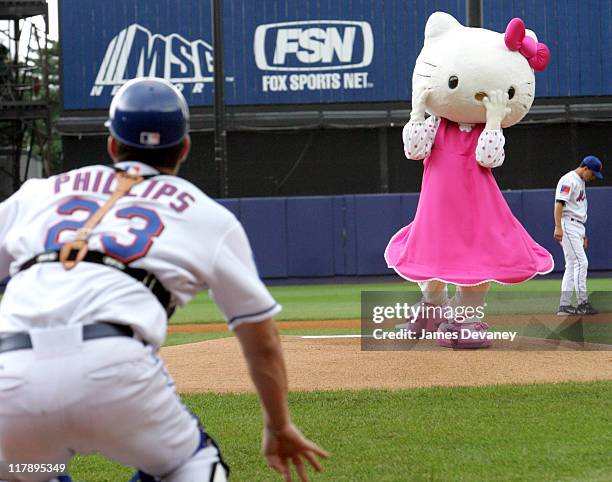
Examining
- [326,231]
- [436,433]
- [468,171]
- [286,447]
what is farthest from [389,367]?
[326,231]

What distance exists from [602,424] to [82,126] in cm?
2316

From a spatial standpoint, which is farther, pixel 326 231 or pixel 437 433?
pixel 326 231

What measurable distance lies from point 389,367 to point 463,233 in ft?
4.76

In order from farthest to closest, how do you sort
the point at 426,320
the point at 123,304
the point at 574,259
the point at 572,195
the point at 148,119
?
the point at 574,259
the point at 572,195
the point at 426,320
the point at 148,119
the point at 123,304

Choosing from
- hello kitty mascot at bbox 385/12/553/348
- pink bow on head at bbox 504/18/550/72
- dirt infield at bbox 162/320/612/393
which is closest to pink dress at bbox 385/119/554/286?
hello kitty mascot at bbox 385/12/553/348

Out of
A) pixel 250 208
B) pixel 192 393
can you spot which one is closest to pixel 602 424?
pixel 192 393

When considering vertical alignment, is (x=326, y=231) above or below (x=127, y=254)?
below

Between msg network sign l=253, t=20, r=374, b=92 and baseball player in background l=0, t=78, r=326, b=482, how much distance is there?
2472 cm

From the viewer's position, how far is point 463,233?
9.08m

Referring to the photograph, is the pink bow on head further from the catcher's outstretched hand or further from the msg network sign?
the msg network sign

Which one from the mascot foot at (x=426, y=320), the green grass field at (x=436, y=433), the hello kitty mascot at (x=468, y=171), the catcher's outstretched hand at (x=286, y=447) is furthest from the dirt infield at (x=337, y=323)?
the catcher's outstretched hand at (x=286, y=447)

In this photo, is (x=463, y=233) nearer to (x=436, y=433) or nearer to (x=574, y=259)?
(x=436, y=433)

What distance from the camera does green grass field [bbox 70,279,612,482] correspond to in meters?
5.05

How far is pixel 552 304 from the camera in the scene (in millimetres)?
14883
